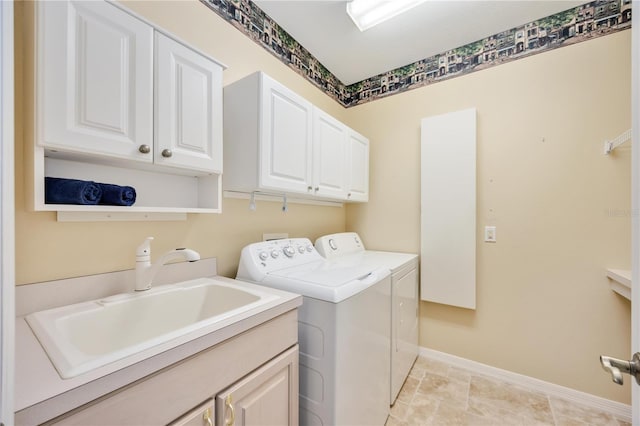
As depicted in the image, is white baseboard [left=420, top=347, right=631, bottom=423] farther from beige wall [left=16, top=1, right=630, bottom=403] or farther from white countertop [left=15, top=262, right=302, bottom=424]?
white countertop [left=15, top=262, right=302, bottom=424]

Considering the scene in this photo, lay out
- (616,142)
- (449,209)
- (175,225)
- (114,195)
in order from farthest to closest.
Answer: (449,209) < (616,142) < (175,225) < (114,195)

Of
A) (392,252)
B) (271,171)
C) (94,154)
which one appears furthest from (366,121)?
(94,154)

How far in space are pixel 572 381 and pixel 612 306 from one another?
1.99 ft

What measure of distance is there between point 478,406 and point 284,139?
7.26 feet

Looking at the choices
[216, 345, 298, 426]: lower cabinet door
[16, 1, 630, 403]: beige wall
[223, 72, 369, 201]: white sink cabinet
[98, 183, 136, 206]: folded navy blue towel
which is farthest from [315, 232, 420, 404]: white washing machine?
[98, 183, 136, 206]: folded navy blue towel

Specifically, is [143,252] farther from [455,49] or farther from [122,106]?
[455,49]

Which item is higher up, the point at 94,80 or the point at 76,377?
the point at 94,80

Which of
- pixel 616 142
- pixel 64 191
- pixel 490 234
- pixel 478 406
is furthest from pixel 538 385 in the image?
pixel 64 191

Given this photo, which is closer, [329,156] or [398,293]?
[398,293]

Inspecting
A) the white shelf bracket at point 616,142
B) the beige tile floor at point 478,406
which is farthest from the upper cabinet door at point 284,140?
the white shelf bracket at point 616,142

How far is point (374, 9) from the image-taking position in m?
1.76

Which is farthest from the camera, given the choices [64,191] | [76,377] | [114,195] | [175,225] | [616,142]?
[616,142]

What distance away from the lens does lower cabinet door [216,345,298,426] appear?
832 millimetres

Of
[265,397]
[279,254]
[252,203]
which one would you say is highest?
[252,203]
